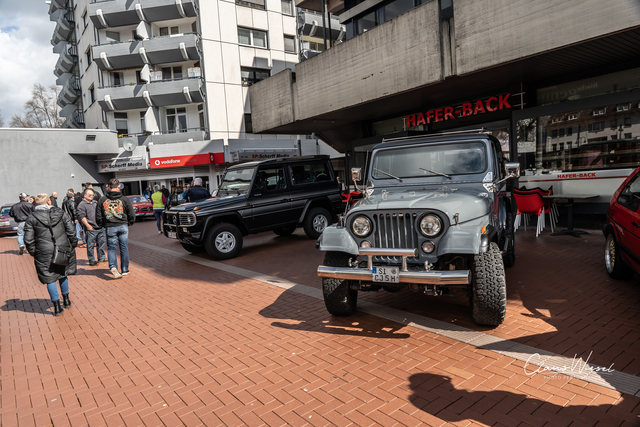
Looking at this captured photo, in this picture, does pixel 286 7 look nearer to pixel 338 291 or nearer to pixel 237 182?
pixel 237 182

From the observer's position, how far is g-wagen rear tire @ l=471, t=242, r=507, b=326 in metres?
3.99

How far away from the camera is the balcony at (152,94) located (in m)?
27.1

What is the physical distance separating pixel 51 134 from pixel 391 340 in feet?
94.4

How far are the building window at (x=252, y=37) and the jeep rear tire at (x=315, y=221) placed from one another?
864 inches

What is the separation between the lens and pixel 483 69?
352 inches

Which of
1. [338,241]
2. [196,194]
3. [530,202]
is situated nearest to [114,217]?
[196,194]

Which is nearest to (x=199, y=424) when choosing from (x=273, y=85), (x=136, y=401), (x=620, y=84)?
(x=136, y=401)

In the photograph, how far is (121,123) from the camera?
98.0 ft

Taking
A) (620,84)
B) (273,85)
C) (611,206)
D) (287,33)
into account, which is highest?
(287,33)

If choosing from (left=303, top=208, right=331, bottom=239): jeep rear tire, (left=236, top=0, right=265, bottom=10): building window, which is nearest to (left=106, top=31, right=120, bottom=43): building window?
(left=236, top=0, right=265, bottom=10): building window

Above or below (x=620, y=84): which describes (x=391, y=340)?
below

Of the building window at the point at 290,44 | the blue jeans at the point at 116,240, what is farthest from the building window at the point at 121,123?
the blue jeans at the point at 116,240

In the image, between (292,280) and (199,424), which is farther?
(292,280)

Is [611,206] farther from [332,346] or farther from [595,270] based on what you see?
[332,346]
